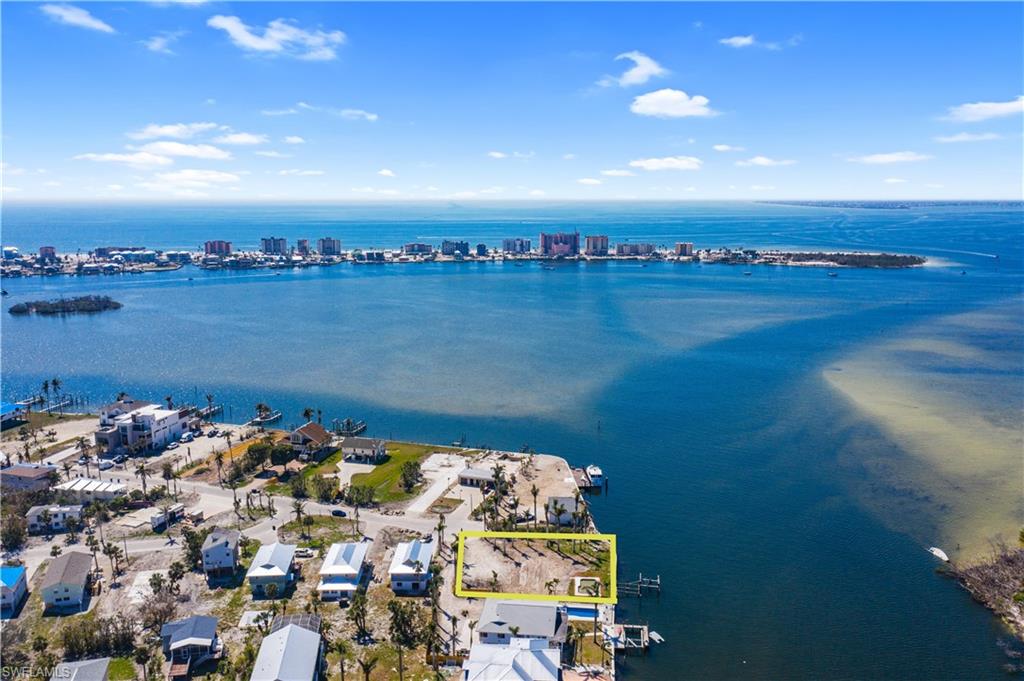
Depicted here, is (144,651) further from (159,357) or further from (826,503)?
(159,357)

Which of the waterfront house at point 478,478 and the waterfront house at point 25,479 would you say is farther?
the waterfront house at point 478,478

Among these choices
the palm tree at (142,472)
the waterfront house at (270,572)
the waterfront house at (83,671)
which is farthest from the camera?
the palm tree at (142,472)

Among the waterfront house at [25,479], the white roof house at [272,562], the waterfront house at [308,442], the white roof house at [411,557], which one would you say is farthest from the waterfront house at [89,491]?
A: the white roof house at [411,557]

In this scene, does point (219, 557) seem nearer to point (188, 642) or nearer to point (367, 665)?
point (188, 642)

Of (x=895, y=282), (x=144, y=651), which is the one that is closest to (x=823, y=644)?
(x=144, y=651)

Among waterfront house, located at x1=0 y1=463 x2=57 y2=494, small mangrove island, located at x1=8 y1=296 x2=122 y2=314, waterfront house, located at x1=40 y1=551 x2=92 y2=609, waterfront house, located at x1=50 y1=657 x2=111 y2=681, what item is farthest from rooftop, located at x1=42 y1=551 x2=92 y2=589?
small mangrove island, located at x1=8 y1=296 x2=122 y2=314
